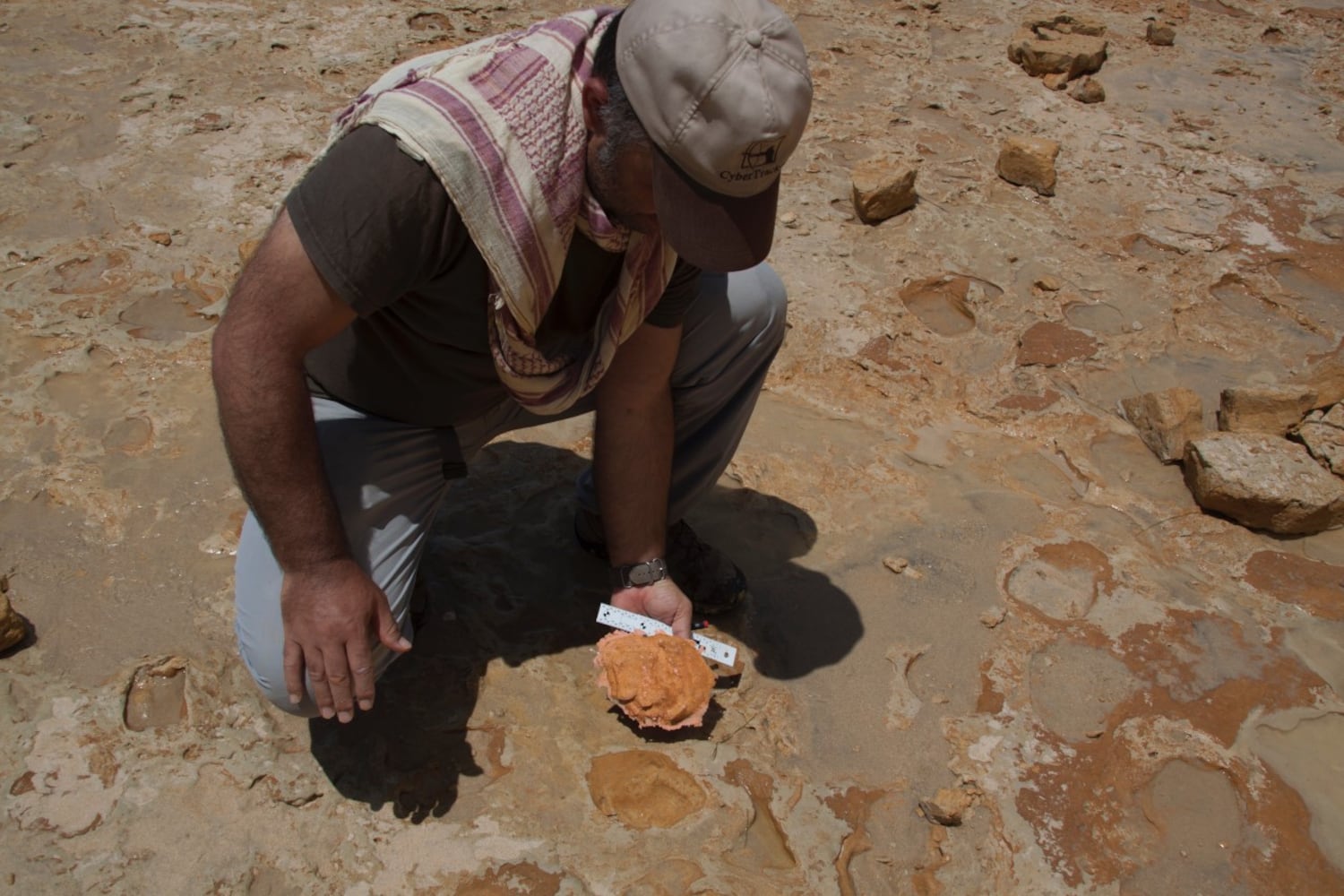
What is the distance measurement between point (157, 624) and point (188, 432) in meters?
0.57

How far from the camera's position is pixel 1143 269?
3271mm

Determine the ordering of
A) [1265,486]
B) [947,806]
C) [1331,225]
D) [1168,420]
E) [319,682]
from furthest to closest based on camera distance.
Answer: [1331,225]
[1168,420]
[1265,486]
[947,806]
[319,682]

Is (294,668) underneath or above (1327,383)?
above

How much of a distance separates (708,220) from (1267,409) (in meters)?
1.87

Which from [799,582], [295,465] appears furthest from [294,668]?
[799,582]

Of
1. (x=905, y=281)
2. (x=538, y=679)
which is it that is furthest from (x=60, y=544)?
(x=905, y=281)

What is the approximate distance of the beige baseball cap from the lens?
1420mm

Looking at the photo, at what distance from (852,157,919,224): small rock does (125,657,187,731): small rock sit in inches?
90.8

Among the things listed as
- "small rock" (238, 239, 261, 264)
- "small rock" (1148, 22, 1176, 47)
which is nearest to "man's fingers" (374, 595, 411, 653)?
"small rock" (238, 239, 261, 264)

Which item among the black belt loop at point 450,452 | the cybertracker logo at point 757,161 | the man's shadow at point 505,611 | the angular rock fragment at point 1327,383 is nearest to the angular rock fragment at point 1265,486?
the angular rock fragment at point 1327,383

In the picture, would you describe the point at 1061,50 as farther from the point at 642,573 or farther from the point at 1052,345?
the point at 642,573

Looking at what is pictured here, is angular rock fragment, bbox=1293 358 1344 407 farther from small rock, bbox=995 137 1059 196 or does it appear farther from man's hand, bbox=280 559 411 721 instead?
man's hand, bbox=280 559 411 721

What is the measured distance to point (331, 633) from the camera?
164 cm

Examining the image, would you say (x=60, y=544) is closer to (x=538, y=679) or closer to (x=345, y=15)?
(x=538, y=679)
